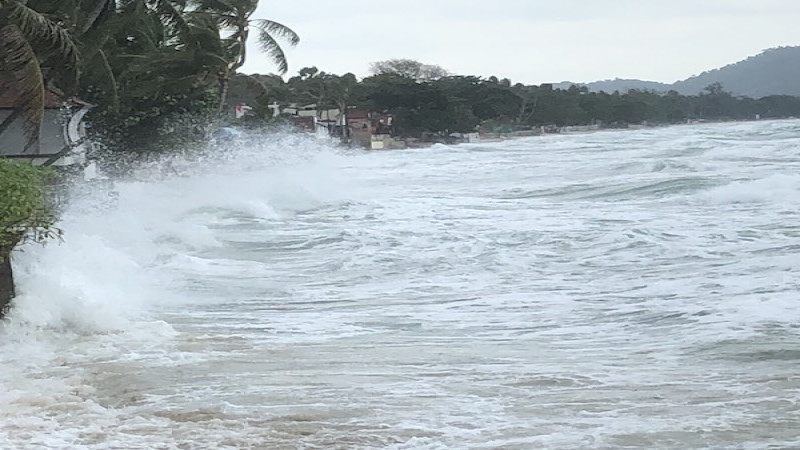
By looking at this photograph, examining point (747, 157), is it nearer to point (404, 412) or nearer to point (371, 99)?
point (404, 412)

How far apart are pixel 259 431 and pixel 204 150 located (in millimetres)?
26870

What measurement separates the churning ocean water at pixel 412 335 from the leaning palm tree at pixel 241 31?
31.4ft

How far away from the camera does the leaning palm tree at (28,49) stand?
1281 centimetres

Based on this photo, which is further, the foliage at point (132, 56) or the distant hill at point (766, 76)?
the distant hill at point (766, 76)

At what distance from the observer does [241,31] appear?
91.9 feet

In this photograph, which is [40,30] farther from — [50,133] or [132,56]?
[132,56]

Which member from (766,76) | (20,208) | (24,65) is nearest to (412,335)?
(20,208)

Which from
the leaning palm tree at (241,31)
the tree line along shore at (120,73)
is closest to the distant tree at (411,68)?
the tree line along shore at (120,73)

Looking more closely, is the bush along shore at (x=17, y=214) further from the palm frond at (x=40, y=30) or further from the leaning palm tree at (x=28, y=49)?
the palm frond at (x=40, y=30)

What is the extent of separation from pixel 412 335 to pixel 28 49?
6.97 meters

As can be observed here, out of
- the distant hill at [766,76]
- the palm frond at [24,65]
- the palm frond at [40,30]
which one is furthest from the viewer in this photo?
the distant hill at [766,76]

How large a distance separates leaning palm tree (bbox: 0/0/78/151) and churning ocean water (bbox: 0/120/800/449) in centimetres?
198

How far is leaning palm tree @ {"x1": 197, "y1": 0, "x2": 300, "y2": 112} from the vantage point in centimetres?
2730

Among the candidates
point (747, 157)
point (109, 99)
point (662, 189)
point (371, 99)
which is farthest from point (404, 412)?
point (371, 99)
